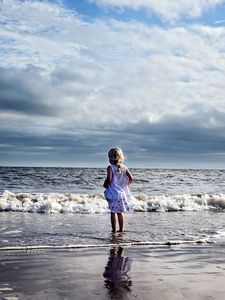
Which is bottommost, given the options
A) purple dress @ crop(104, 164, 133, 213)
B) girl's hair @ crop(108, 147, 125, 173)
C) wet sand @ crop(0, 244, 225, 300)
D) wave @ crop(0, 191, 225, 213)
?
wet sand @ crop(0, 244, 225, 300)

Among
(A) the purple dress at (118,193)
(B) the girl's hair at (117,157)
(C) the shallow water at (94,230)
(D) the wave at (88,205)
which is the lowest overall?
(C) the shallow water at (94,230)

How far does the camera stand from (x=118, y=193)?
10.1 meters

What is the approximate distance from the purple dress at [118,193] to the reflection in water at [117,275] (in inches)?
103

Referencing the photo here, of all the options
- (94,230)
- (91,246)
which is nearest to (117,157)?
(94,230)

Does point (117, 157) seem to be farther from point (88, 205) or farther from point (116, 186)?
point (88, 205)

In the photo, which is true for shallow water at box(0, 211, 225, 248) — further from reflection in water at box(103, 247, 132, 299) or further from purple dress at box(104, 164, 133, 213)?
reflection in water at box(103, 247, 132, 299)

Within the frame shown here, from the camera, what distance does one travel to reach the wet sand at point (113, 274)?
473cm

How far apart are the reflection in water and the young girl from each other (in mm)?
2620

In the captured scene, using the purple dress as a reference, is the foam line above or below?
below

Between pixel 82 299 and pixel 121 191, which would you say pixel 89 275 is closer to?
pixel 82 299

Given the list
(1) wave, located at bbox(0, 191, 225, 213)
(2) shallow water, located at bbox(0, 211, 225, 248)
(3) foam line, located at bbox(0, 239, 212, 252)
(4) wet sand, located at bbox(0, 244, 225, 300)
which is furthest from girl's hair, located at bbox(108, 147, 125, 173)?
(1) wave, located at bbox(0, 191, 225, 213)

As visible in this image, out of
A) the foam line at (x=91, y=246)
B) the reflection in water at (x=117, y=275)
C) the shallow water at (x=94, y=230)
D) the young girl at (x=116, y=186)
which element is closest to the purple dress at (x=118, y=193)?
the young girl at (x=116, y=186)

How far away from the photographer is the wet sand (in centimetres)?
473

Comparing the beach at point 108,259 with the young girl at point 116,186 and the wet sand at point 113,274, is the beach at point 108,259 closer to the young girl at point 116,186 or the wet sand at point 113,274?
the wet sand at point 113,274
